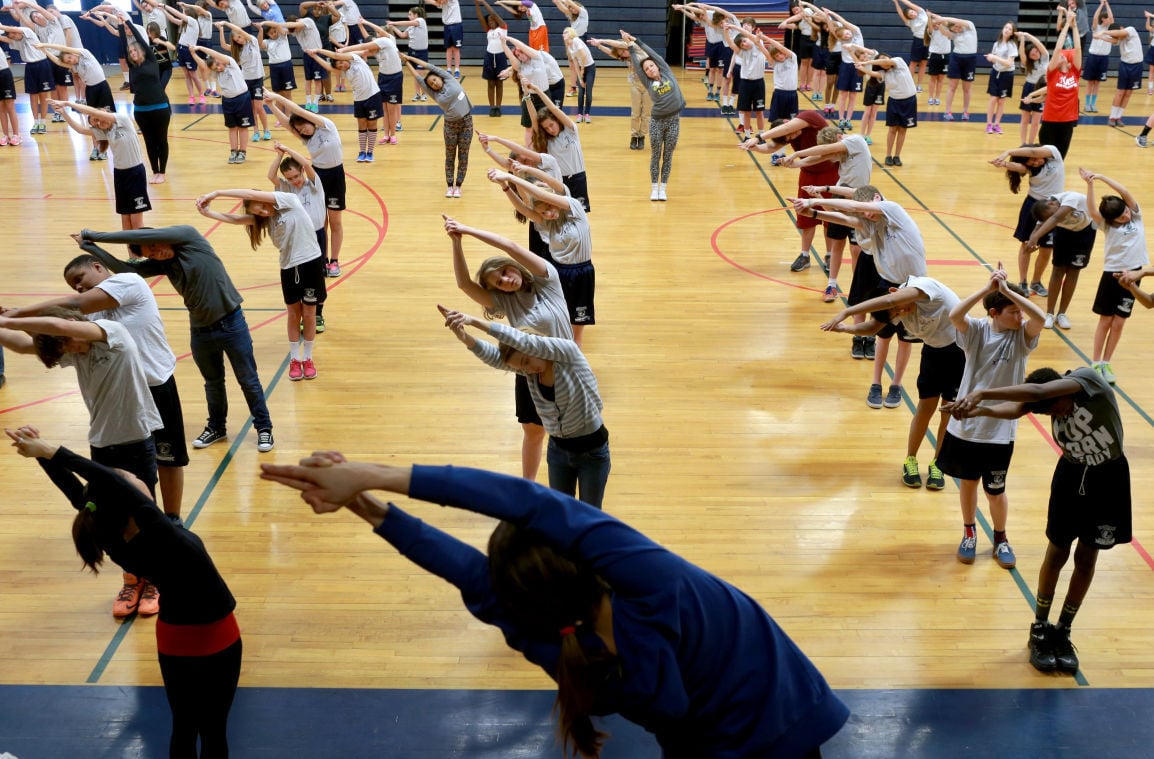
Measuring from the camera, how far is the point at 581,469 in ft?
16.6

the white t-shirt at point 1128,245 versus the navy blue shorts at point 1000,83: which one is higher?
the white t-shirt at point 1128,245

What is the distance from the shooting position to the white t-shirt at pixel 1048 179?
8750 mm

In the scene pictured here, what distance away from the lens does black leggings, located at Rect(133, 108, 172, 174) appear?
41.4 feet

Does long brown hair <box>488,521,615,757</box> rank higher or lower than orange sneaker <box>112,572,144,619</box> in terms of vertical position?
higher

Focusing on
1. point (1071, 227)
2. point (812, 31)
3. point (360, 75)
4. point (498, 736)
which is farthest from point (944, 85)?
point (498, 736)

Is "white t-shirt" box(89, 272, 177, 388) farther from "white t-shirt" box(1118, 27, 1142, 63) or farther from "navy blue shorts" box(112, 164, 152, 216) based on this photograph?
"white t-shirt" box(1118, 27, 1142, 63)

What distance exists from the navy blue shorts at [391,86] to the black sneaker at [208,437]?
948cm

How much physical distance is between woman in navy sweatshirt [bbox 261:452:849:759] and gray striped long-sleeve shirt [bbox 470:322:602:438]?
1.92m

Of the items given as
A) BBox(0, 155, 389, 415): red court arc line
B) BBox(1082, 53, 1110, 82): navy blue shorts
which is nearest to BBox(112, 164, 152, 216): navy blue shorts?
BBox(0, 155, 389, 415): red court arc line

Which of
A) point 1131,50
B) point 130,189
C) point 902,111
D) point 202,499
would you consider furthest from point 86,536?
point 1131,50

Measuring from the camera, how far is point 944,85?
20.9 m

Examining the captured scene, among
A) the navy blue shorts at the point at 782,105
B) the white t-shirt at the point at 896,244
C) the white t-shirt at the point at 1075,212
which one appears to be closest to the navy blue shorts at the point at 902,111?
the navy blue shorts at the point at 782,105

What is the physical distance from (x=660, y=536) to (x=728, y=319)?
3686 mm

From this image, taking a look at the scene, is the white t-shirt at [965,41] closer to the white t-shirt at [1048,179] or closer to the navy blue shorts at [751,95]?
the navy blue shorts at [751,95]
